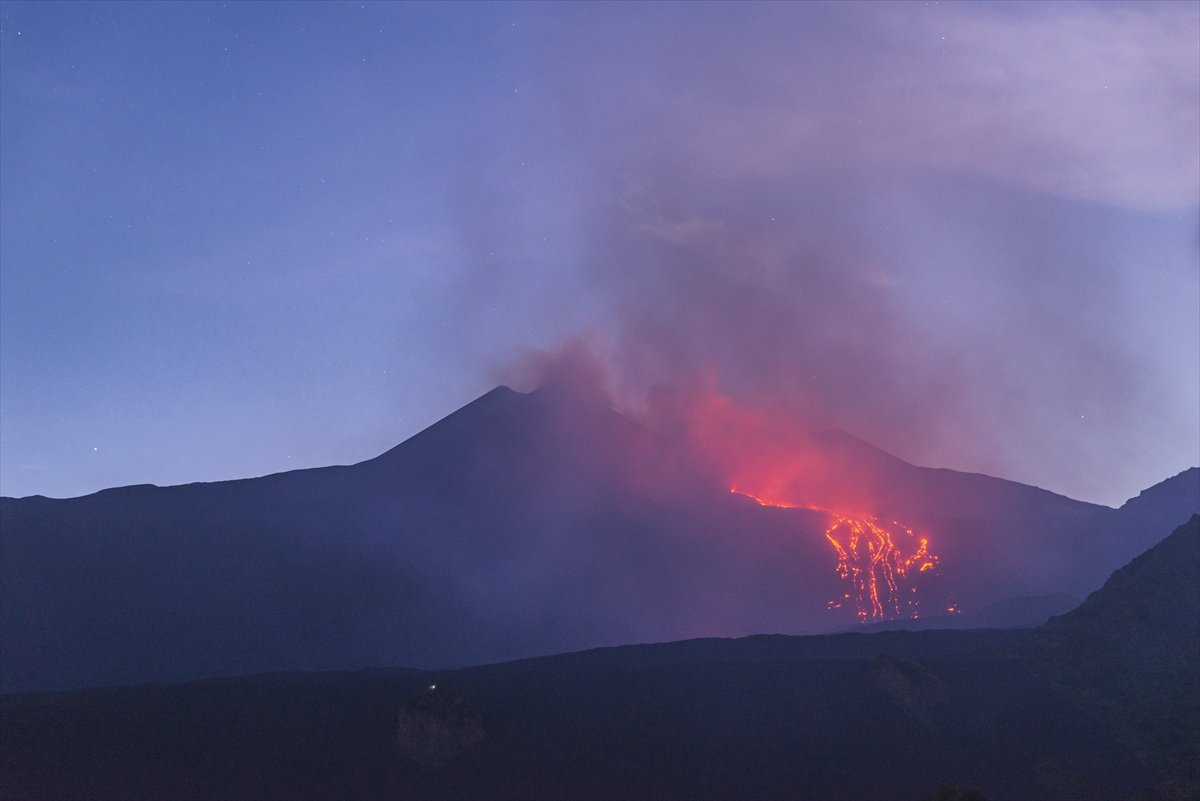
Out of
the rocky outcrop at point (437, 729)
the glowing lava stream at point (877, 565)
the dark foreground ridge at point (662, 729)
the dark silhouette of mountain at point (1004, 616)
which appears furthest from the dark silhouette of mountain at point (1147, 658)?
the glowing lava stream at point (877, 565)

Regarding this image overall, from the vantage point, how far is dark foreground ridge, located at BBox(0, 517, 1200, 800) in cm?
3981

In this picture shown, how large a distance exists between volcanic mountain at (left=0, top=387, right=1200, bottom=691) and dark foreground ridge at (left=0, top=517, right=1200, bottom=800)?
2977 cm

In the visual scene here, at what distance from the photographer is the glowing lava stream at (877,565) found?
9138cm

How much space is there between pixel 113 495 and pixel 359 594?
26875 mm

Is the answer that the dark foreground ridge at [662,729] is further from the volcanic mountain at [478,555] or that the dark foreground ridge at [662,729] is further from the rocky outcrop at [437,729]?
the volcanic mountain at [478,555]

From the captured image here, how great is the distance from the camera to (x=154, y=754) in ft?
134

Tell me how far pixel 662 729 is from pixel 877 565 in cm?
5621

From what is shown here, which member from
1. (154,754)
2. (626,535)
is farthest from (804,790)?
(626,535)

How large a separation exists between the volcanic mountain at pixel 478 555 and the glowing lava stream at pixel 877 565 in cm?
136

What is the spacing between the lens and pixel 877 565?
96.0 meters

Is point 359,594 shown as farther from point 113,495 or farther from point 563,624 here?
point 113,495

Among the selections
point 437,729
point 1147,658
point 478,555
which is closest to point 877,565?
point 478,555

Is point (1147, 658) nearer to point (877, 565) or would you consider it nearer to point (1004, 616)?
point (1004, 616)

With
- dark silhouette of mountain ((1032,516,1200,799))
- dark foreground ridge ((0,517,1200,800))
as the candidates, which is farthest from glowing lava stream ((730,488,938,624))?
dark foreground ridge ((0,517,1200,800))
